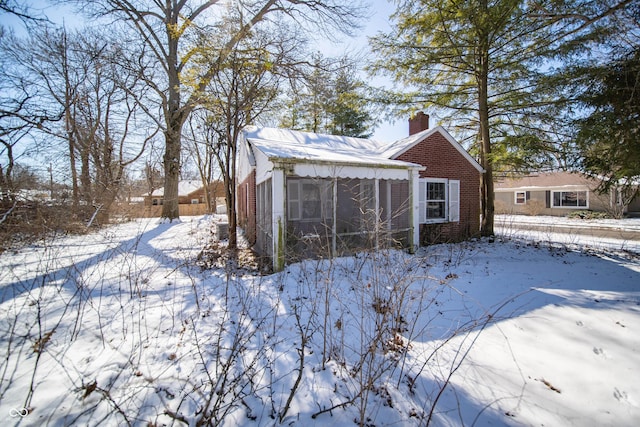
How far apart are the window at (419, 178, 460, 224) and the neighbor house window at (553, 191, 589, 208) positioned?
19.0 metres

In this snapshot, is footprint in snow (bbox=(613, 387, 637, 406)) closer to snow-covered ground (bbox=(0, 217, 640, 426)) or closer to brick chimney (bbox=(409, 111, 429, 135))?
snow-covered ground (bbox=(0, 217, 640, 426))

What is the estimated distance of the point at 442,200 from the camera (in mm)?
11008

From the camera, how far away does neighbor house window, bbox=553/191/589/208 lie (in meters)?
21.4

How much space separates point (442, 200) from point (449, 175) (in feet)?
4.02

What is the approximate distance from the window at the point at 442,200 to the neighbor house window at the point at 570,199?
1898 centimetres

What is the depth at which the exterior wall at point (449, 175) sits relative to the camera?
10547 mm

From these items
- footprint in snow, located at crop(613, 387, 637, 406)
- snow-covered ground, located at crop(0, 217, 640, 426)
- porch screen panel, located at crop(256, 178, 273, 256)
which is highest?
porch screen panel, located at crop(256, 178, 273, 256)

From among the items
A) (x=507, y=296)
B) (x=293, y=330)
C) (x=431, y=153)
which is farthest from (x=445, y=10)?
(x=293, y=330)

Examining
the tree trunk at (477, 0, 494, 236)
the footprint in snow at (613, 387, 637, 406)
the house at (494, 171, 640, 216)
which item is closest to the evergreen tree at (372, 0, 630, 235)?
the tree trunk at (477, 0, 494, 236)

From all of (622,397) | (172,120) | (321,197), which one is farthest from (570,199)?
(172,120)

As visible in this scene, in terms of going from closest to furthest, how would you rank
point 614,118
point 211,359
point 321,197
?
point 211,359
point 321,197
point 614,118

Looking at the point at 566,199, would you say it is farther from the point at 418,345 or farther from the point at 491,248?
the point at 418,345

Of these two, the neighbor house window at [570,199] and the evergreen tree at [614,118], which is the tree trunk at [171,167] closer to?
the evergreen tree at [614,118]

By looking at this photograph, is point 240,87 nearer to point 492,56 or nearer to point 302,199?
point 302,199
